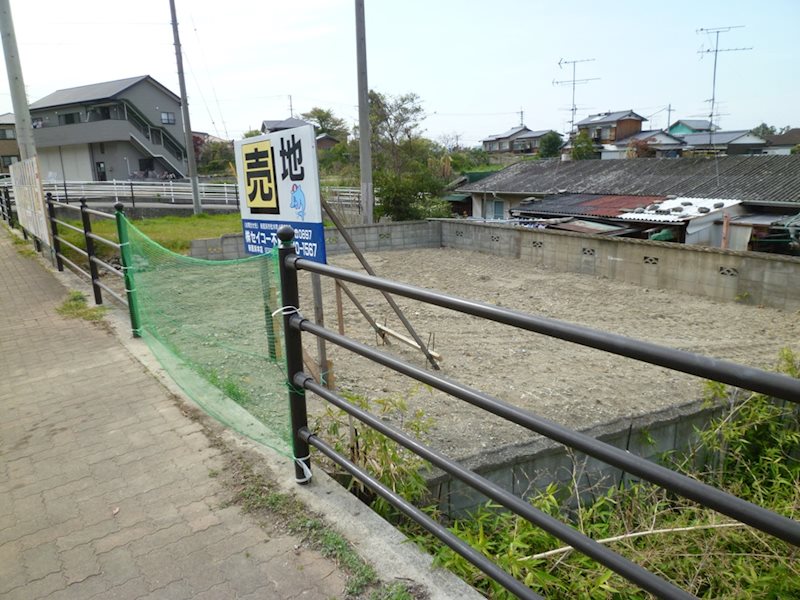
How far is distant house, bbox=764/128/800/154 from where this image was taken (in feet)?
118

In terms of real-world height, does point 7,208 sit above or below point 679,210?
above

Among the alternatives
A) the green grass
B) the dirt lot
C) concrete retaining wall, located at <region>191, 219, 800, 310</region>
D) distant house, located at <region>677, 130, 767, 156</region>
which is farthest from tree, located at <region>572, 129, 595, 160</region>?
the dirt lot

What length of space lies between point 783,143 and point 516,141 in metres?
22.6

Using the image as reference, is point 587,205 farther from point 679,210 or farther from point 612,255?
point 612,255

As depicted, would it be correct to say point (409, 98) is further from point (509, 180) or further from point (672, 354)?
A: point (672, 354)

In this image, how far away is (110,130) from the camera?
98.6 ft

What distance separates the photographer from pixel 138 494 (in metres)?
2.56

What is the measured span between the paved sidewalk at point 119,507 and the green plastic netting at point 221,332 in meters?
0.26

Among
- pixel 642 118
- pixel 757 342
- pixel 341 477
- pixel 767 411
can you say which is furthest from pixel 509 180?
pixel 642 118

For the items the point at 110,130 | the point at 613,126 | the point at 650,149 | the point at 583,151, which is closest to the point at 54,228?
the point at 110,130

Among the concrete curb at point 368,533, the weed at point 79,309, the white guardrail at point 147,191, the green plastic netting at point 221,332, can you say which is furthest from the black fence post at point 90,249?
the white guardrail at point 147,191

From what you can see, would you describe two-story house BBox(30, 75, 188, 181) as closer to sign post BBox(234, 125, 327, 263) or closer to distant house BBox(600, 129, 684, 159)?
distant house BBox(600, 129, 684, 159)

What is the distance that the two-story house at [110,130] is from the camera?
30.3 m

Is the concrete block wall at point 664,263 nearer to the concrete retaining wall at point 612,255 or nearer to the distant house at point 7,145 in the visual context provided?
the concrete retaining wall at point 612,255
